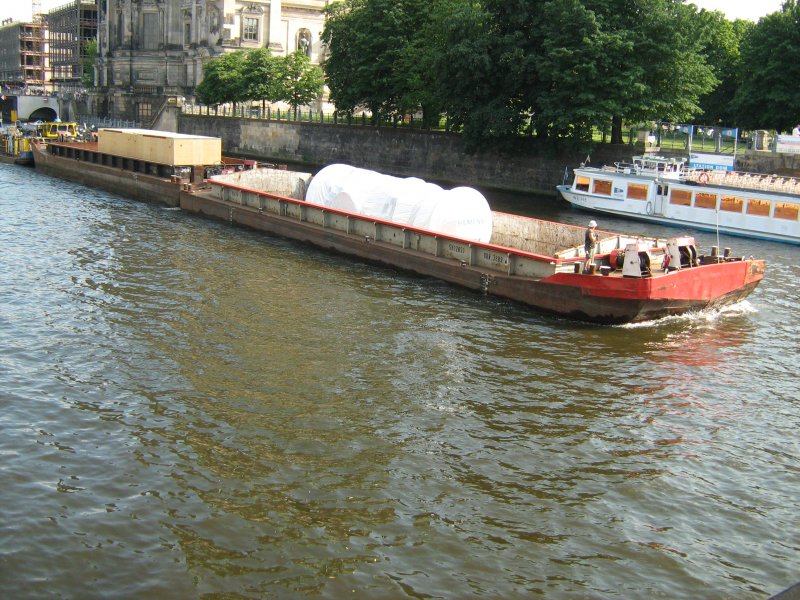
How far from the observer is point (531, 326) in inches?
1046

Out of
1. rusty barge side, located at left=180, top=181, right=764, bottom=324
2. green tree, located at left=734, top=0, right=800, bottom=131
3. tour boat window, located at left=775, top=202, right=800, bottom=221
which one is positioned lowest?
rusty barge side, located at left=180, top=181, right=764, bottom=324

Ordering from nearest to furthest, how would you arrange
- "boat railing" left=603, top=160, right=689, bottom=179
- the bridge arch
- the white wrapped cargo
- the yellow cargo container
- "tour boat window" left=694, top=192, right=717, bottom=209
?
the white wrapped cargo, "tour boat window" left=694, top=192, right=717, bottom=209, the yellow cargo container, "boat railing" left=603, top=160, right=689, bottom=179, the bridge arch

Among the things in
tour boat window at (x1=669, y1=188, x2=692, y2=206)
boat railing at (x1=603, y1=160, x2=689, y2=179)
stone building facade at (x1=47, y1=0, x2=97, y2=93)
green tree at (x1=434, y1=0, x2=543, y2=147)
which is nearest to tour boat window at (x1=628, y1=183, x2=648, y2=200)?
boat railing at (x1=603, y1=160, x2=689, y2=179)

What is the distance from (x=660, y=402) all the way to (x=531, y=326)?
6537 mm

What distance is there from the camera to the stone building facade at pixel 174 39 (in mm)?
118000

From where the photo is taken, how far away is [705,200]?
48156 millimetres

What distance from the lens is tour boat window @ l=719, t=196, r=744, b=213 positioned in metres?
46.7

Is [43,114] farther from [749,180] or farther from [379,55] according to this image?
[749,180]

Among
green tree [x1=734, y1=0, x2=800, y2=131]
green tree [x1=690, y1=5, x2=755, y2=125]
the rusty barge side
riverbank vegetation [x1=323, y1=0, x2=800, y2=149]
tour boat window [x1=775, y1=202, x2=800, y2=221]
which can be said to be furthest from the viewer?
green tree [x1=690, y1=5, x2=755, y2=125]

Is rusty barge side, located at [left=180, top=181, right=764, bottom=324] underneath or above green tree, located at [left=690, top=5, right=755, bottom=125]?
underneath

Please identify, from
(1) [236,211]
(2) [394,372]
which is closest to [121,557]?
(2) [394,372]

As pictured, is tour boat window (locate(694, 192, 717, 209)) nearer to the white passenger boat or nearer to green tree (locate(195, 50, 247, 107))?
the white passenger boat

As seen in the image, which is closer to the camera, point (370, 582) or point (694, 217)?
point (370, 582)

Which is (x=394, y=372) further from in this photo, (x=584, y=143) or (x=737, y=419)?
(x=584, y=143)
